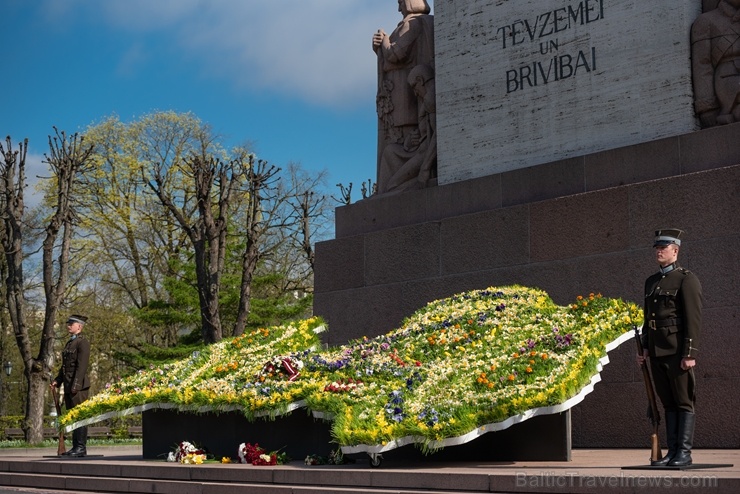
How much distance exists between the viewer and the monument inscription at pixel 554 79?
38.8 feet

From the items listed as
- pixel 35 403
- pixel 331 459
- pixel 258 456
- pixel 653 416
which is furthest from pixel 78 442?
pixel 35 403

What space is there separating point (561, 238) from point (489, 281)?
3.66 feet

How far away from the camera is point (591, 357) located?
862 centimetres

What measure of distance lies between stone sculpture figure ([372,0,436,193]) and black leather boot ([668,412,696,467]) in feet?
24.1

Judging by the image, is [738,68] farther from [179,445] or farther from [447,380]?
[179,445]

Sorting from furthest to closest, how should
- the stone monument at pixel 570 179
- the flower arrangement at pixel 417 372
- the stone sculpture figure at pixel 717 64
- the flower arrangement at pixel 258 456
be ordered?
the stone sculpture figure at pixel 717 64
the stone monument at pixel 570 179
the flower arrangement at pixel 258 456
the flower arrangement at pixel 417 372

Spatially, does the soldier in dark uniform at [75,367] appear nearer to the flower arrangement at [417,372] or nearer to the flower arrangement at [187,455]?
the flower arrangement at [417,372]

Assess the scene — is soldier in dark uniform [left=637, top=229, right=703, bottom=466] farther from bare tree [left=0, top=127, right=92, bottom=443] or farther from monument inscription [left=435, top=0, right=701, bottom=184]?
bare tree [left=0, top=127, right=92, bottom=443]

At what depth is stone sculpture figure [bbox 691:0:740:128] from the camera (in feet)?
36.9

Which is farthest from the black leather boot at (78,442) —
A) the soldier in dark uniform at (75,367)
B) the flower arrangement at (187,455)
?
the flower arrangement at (187,455)

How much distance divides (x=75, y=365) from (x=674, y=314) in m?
7.34

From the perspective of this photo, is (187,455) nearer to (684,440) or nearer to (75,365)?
(75,365)

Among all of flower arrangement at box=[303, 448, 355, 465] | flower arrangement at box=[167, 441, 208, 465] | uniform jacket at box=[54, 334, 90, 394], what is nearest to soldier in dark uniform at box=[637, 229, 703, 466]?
flower arrangement at box=[303, 448, 355, 465]

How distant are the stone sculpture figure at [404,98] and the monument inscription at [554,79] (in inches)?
17.3
